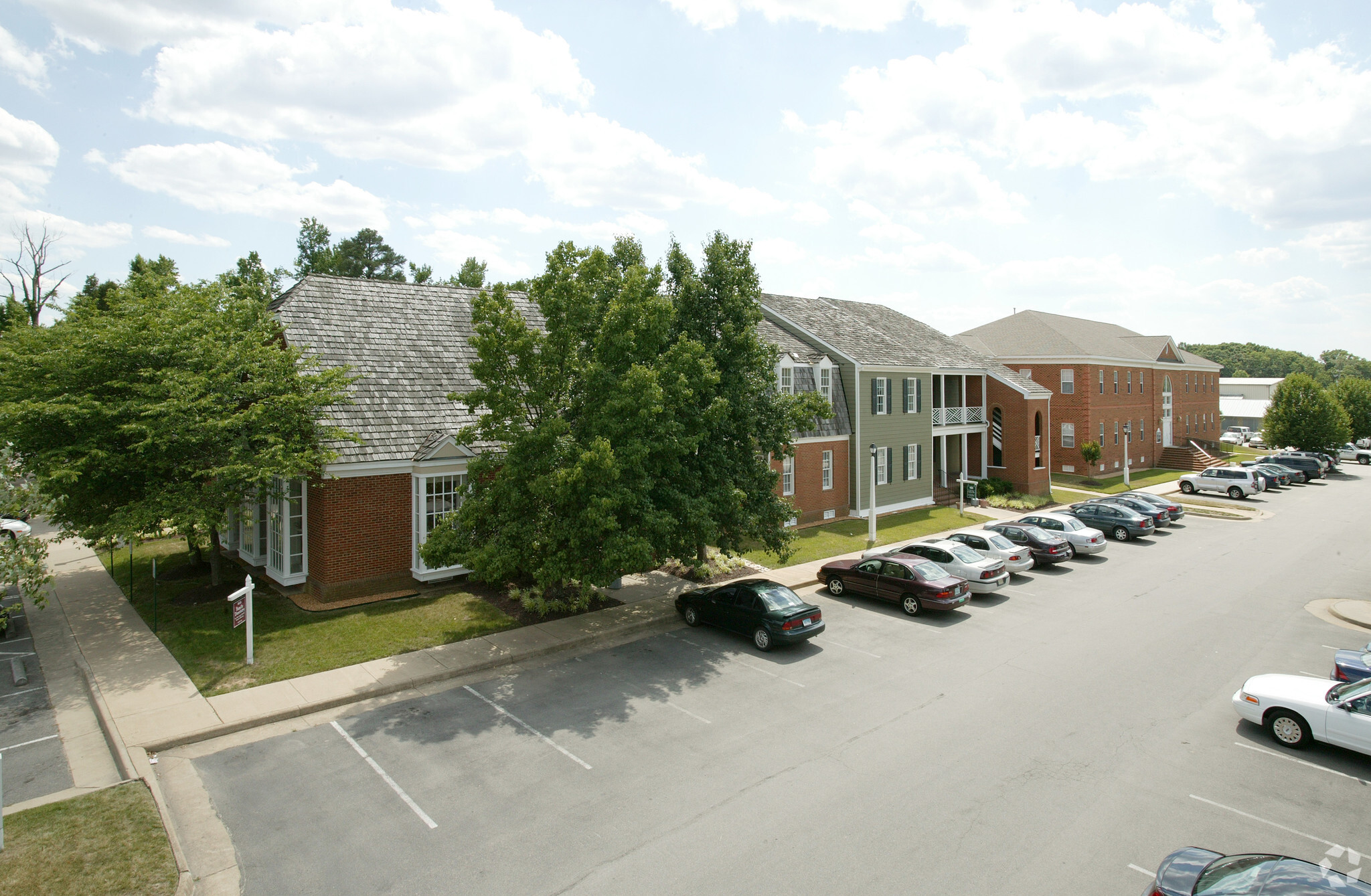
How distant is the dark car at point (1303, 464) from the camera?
171 ft

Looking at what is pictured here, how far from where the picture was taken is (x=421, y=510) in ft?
65.6

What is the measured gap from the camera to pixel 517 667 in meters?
15.6

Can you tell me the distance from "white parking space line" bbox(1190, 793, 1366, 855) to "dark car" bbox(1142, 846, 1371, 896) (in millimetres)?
3204

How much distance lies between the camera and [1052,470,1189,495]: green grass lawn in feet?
146

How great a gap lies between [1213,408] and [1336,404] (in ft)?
38.6

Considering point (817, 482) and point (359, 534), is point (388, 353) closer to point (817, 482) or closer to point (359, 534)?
point (359, 534)

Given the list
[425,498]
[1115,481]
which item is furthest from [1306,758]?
[1115,481]

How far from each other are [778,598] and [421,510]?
32.3 feet

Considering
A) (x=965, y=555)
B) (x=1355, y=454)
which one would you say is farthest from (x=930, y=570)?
(x=1355, y=454)

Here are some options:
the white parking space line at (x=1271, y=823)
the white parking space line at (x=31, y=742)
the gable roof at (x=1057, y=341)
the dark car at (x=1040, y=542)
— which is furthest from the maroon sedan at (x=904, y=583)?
the gable roof at (x=1057, y=341)

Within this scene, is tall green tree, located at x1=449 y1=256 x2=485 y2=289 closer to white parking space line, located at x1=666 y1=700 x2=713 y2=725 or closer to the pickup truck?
white parking space line, located at x1=666 y1=700 x2=713 y2=725

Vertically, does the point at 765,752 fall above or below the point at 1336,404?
below

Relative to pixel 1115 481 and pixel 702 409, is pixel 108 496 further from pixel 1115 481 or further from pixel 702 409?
pixel 1115 481

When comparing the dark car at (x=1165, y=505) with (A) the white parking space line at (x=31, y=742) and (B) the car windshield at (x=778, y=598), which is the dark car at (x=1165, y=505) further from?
(A) the white parking space line at (x=31, y=742)
